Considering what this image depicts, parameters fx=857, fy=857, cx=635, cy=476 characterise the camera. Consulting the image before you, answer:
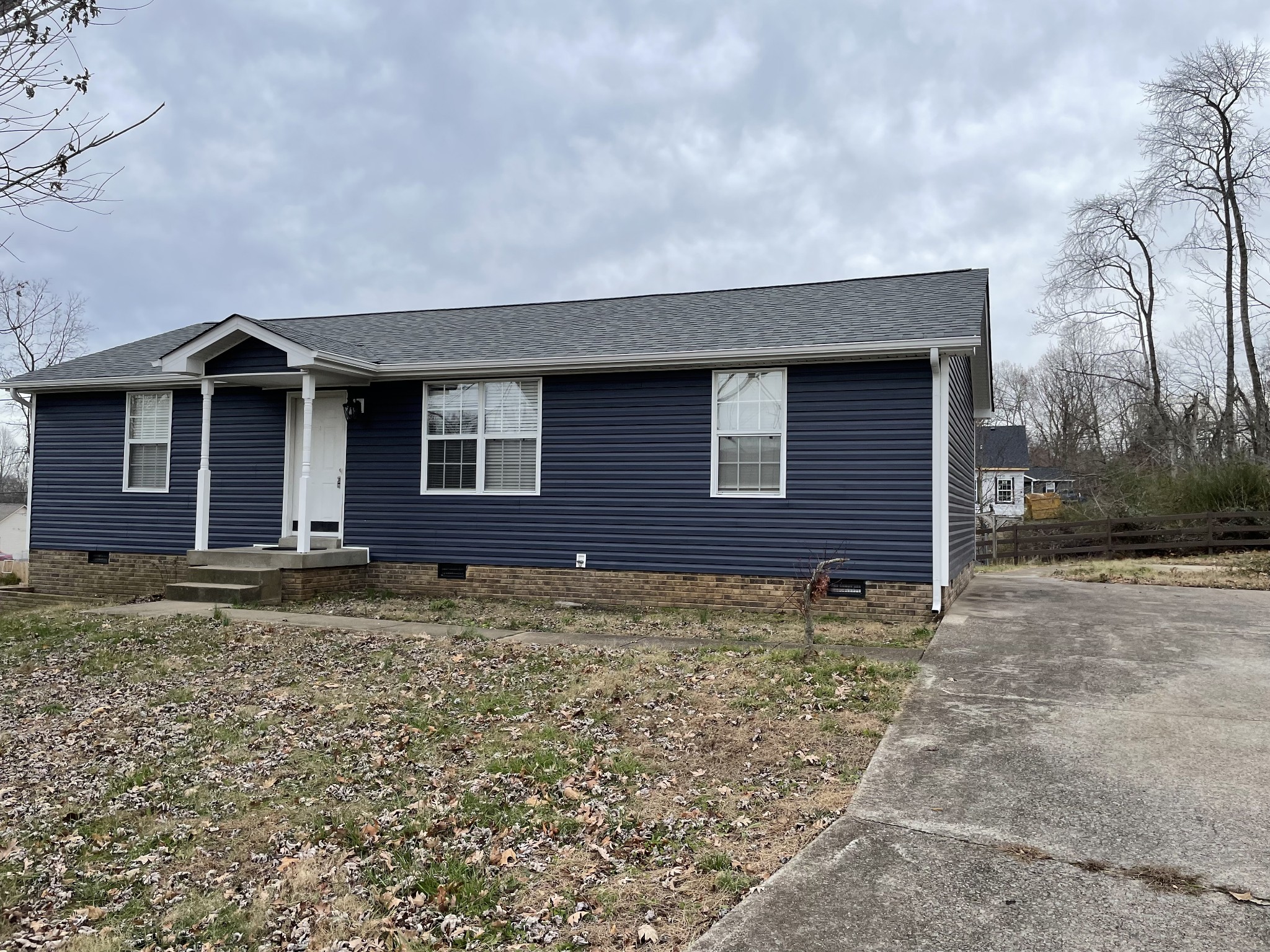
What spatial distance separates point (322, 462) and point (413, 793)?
29.4ft

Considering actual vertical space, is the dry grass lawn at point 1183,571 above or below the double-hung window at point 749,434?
below

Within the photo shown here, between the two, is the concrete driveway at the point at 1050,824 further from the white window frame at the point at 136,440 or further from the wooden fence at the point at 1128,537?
the wooden fence at the point at 1128,537

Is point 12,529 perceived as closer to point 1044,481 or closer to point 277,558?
point 277,558

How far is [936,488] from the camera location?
943 centimetres

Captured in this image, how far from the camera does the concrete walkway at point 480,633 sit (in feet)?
25.1

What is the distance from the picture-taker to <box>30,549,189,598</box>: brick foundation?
42.3 ft

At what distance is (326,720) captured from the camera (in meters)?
5.58

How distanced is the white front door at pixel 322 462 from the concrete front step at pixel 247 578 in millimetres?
1358

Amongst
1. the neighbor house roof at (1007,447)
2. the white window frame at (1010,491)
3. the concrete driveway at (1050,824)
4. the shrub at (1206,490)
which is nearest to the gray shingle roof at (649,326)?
the concrete driveway at (1050,824)

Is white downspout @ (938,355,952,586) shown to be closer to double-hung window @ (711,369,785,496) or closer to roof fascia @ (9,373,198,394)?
double-hung window @ (711,369,785,496)

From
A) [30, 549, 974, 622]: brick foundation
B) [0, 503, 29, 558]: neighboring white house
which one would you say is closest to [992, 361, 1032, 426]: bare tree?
[30, 549, 974, 622]: brick foundation

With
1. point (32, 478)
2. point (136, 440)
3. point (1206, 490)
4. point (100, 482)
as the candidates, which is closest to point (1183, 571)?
point (1206, 490)

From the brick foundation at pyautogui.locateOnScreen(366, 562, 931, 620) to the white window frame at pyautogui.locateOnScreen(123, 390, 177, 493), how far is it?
3856mm

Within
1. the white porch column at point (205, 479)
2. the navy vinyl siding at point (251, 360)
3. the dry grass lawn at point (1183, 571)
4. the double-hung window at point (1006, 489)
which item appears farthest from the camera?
the double-hung window at point (1006, 489)
